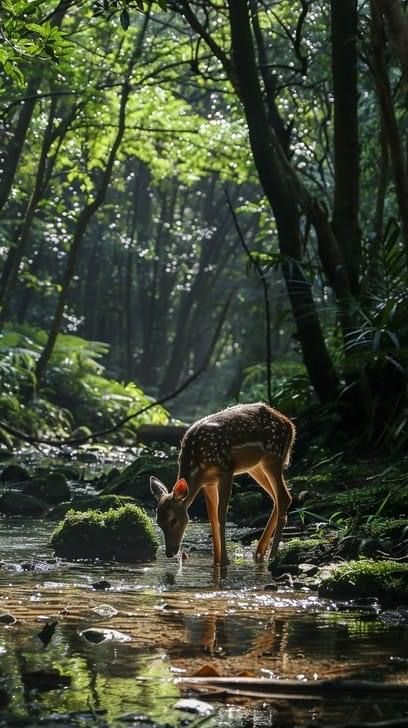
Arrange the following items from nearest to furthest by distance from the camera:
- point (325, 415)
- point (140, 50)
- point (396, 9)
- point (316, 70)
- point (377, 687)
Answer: point (377, 687), point (396, 9), point (325, 415), point (140, 50), point (316, 70)

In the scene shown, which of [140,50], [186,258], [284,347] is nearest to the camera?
[140,50]

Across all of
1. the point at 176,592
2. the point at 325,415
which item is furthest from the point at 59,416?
the point at 176,592

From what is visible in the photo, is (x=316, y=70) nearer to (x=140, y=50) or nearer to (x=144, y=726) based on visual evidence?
(x=140, y=50)

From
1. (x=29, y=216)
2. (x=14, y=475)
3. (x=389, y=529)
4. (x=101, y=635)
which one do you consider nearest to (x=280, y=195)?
(x=14, y=475)

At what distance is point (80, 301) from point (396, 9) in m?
41.9

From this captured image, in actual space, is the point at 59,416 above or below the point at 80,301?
below

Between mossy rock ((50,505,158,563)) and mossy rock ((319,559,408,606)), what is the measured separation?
253cm

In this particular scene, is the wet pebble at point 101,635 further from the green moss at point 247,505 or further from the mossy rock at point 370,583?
the green moss at point 247,505

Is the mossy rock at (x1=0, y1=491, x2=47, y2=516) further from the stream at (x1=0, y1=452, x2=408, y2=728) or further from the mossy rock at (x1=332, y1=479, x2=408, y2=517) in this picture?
the stream at (x1=0, y1=452, x2=408, y2=728)

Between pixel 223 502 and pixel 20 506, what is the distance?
3.83 metres

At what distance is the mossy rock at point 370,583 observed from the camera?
298 inches

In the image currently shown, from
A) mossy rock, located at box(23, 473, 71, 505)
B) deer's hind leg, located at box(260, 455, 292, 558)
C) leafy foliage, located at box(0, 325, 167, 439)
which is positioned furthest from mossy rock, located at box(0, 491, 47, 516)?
leafy foliage, located at box(0, 325, 167, 439)

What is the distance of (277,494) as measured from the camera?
10.6 metres

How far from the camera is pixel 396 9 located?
19.1 feet
